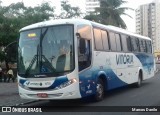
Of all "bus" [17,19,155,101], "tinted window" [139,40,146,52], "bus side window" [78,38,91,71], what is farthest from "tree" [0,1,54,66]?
"bus side window" [78,38,91,71]

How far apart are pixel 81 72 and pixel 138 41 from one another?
30.2 feet

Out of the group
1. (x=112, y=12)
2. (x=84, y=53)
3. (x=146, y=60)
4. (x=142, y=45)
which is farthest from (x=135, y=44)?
(x=112, y=12)

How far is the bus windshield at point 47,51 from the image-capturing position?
12523 millimetres

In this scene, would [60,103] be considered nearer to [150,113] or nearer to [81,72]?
[81,72]

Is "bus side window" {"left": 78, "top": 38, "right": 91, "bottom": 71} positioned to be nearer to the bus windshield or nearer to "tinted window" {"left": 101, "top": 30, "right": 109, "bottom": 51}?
the bus windshield

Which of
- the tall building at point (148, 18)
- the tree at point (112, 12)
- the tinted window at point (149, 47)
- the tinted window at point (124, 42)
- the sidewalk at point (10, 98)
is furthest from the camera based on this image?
the tall building at point (148, 18)

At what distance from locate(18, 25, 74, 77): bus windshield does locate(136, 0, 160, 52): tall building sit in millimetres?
59309

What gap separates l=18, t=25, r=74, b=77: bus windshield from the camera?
12523mm

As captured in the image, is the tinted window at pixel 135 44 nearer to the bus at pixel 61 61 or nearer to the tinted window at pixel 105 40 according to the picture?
the tinted window at pixel 105 40

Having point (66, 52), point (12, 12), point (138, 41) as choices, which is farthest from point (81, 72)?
point (12, 12)

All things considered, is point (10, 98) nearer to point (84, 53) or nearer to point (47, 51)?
point (47, 51)

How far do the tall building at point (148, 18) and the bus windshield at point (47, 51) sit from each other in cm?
5931

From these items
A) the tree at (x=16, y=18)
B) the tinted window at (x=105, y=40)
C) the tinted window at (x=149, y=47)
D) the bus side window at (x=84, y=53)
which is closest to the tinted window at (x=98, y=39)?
the tinted window at (x=105, y=40)

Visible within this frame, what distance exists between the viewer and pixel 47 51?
12.8 m
